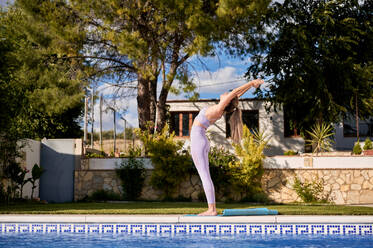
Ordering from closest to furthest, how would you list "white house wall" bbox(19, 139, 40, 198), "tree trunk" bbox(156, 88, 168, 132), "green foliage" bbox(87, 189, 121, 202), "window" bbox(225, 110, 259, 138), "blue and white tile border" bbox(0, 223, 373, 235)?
"blue and white tile border" bbox(0, 223, 373, 235), "white house wall" bbox(19, 139, 40, 198), "green foliage" bbox(87, 189, 121, 202), "tree trunk" bbox(156, 88, 168, 132), "window" bbox(225, 110, 259, 138)

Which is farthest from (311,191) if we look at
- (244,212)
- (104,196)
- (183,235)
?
(183,235)

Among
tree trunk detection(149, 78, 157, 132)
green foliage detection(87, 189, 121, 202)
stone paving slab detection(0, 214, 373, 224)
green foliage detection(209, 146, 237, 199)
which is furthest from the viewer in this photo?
tree trunk detection(149, 78, 157, 132)

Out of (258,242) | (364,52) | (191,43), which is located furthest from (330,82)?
(258,242)

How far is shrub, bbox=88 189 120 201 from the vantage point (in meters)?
14.8

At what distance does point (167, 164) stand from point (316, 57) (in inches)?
377

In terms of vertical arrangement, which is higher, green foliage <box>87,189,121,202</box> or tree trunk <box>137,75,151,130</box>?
tree trunk <box>137,75,151,130</box>

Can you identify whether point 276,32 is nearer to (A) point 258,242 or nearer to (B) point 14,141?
(B) point 14,141

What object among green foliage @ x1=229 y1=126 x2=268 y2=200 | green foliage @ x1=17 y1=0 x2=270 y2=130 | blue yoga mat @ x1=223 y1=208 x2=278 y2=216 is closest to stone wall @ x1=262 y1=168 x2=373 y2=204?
green foliage @ x1=229 y1=126 x2=268 y2=200

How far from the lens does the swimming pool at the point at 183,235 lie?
690 centimetres

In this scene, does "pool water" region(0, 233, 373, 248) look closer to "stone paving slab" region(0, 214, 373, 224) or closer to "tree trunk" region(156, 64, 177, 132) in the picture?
"stone paving slab" region(0, 214, 373, 224)

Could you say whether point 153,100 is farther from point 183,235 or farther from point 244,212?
point 183,235

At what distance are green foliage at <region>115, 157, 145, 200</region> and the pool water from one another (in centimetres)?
701

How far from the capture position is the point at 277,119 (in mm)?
23781

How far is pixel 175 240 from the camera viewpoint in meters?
7.23
